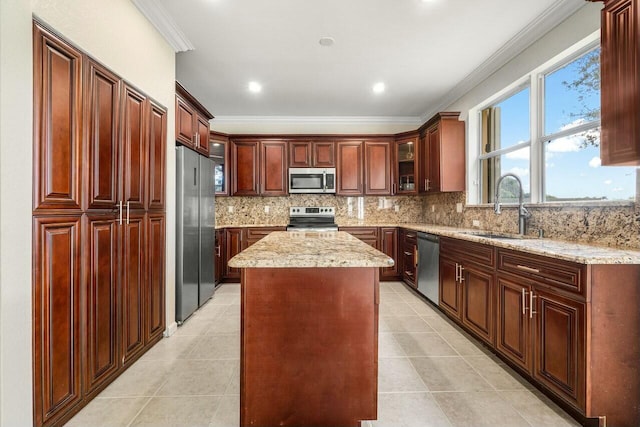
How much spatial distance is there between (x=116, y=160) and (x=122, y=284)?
82 centimetres

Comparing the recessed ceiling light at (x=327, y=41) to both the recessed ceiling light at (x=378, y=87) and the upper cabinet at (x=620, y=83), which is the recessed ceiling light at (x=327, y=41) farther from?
the upper cabinet at (x=620, y=83)

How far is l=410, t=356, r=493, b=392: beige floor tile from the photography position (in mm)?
1936

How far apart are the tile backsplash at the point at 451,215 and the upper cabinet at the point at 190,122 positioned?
1783mm

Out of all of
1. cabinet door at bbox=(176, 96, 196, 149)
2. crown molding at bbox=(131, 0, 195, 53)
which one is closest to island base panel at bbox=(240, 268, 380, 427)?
cabinet door at bbox=(176, 96, 196, 149)

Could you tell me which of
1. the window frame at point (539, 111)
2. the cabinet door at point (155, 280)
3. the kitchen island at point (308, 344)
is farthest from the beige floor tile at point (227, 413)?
the window frame at point (539, 111)

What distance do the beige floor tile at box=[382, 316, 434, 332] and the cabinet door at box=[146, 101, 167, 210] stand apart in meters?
2.37

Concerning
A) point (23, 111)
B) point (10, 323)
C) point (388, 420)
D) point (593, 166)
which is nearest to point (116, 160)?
point (23, 111)

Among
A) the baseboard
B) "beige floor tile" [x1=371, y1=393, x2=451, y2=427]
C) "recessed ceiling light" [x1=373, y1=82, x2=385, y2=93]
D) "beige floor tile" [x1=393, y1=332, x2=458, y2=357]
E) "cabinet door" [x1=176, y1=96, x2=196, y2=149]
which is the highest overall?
"recessed ceiling light" [x1=373, y1=82, x2=385, y2=93]

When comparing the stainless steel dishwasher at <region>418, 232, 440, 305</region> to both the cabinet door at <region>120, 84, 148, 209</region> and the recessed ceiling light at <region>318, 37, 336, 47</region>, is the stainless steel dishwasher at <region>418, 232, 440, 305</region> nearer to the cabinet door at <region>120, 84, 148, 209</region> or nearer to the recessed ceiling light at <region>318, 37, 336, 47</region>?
the recessed ceiling light at <region>318, 37, 336, 47</region>

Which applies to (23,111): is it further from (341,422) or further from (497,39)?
(497,39)

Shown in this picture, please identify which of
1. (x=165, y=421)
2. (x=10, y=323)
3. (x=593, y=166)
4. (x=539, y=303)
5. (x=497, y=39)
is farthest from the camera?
(x=497, y=39)

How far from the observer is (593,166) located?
223cm

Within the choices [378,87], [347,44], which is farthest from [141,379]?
[378,87]

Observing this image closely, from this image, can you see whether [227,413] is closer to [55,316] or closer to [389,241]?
[55,316]
